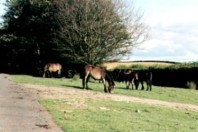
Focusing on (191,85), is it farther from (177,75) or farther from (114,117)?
(114,117)

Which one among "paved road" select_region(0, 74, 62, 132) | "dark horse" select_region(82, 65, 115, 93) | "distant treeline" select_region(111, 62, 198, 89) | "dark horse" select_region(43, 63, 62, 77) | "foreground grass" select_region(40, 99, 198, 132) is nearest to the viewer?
"paved road" select_region(0, 74, 62, 132)

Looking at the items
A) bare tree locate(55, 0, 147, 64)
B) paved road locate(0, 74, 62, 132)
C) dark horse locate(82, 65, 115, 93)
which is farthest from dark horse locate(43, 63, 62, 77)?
paved road locate(0, 74, 62, 132)

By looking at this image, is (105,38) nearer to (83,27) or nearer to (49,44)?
(83,27)

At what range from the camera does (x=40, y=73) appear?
5866 cm

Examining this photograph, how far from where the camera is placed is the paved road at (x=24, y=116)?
12.9m

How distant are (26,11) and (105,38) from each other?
1341cm

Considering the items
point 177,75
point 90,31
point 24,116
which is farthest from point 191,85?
point 24,116

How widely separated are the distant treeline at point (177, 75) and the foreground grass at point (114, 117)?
24489 millimetres

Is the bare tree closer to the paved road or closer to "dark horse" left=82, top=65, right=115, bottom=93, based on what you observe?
"dark horse" left=82, top=65, right=115, bottom=93

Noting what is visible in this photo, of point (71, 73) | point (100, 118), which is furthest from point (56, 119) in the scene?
point (71, 73)

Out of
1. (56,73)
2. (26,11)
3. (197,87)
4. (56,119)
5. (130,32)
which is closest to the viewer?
(56,119)

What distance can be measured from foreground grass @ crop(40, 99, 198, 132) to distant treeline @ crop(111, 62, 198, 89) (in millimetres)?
24489

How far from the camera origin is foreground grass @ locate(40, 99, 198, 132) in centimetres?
1369

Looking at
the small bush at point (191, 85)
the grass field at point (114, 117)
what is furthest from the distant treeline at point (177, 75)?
the grass field at point (114, 117)
